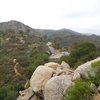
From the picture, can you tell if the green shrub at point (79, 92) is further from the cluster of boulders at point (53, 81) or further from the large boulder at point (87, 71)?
the large boulder at point (87, 71)

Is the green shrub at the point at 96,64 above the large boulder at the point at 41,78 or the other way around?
above

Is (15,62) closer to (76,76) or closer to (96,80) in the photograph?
(76,76)

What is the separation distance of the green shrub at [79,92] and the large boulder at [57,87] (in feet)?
5.49

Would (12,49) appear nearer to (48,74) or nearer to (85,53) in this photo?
(85,53)

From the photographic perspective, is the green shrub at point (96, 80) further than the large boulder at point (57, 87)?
No

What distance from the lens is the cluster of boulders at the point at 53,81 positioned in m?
26.8

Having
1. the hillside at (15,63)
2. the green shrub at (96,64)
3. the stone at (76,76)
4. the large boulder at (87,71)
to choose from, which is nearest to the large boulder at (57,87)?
the stone at (76,76)

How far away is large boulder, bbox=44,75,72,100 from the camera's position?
2658 centimetres

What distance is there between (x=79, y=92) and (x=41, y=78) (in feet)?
22.3

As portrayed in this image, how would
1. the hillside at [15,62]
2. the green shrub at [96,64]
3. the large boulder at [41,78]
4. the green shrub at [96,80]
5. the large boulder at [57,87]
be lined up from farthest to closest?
the hillside at [15,62]
the large boulder at [41,78]
the green shrub at [96,64]
the large boulder at [57,87]
the green shrub at [96,80]

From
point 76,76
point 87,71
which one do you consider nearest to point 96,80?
point 87,71

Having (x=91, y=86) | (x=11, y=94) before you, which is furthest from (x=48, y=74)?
(x=11, y=94)

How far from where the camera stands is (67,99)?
24.6 metres

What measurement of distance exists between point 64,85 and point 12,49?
9206 cm
